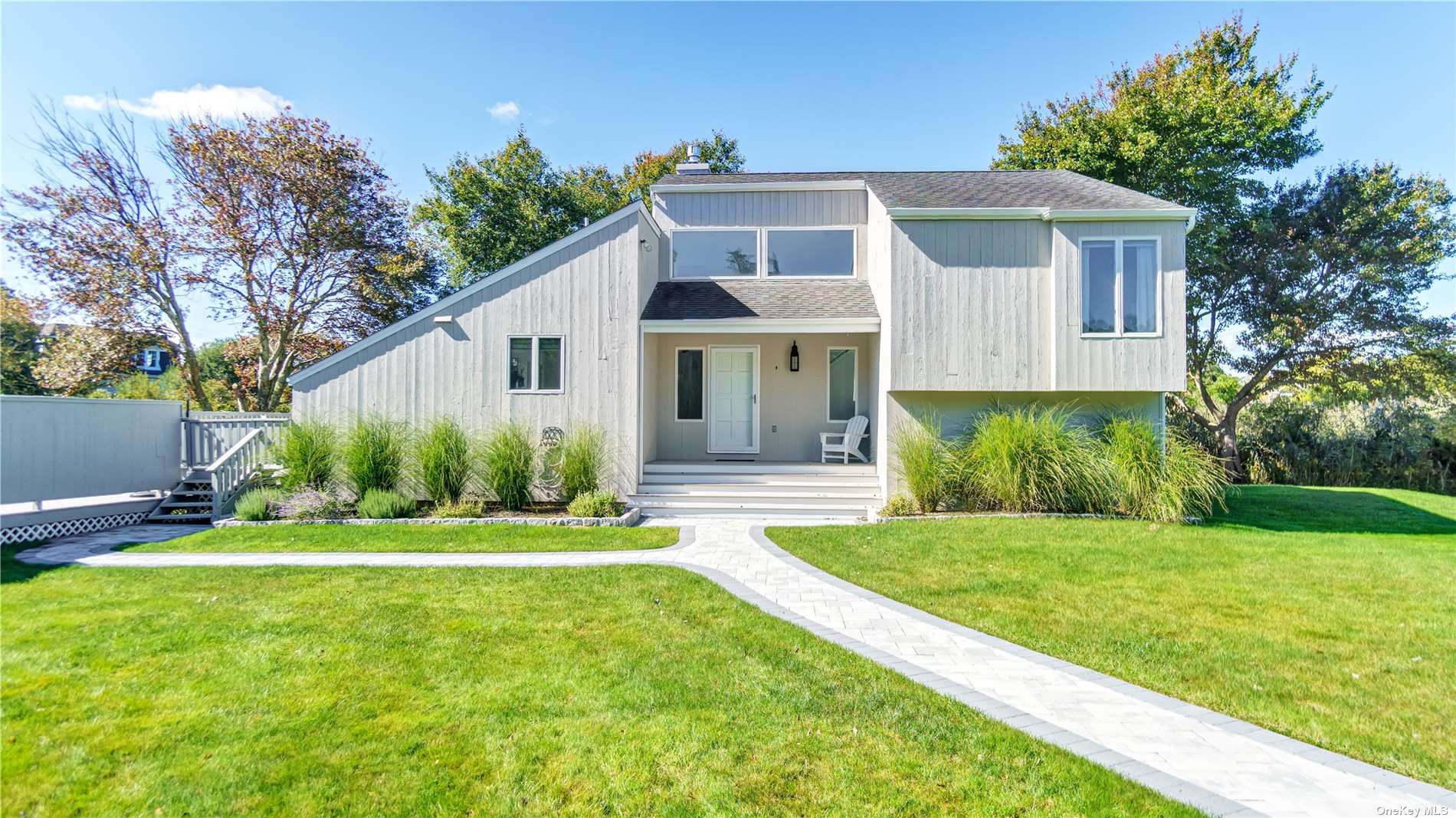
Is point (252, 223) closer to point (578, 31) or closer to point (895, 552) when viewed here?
point (578, 31)

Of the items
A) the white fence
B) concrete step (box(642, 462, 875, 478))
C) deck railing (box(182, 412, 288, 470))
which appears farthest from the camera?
concrete step (box(642, 462, 875, 478))

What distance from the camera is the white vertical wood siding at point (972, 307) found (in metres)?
10.8

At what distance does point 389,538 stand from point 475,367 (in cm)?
392

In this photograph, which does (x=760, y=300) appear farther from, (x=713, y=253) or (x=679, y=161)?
(x=679, y=161)

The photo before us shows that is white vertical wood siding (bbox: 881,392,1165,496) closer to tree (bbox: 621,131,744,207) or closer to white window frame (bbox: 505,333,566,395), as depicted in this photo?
white window frame (bbox: 505,333,566,395)

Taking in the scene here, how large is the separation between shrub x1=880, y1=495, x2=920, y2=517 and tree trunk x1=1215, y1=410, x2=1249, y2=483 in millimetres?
13380

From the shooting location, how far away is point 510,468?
1033 centimetres

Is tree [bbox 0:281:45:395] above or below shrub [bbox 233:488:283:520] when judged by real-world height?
above

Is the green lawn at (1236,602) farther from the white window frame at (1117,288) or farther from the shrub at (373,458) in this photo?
the shrub at (373,458)

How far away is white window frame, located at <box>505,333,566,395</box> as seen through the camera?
37.4 ft

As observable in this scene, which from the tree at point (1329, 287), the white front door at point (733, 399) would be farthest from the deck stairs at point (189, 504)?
the tree at point (1329, 287)

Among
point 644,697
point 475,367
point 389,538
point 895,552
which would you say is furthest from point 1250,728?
point 475,367

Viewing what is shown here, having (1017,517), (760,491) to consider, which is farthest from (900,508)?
(760,491)

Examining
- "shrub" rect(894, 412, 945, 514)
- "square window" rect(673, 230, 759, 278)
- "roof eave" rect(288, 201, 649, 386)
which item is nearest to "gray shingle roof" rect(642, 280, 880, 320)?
"square window" rect(673, 230, 759, 278)
